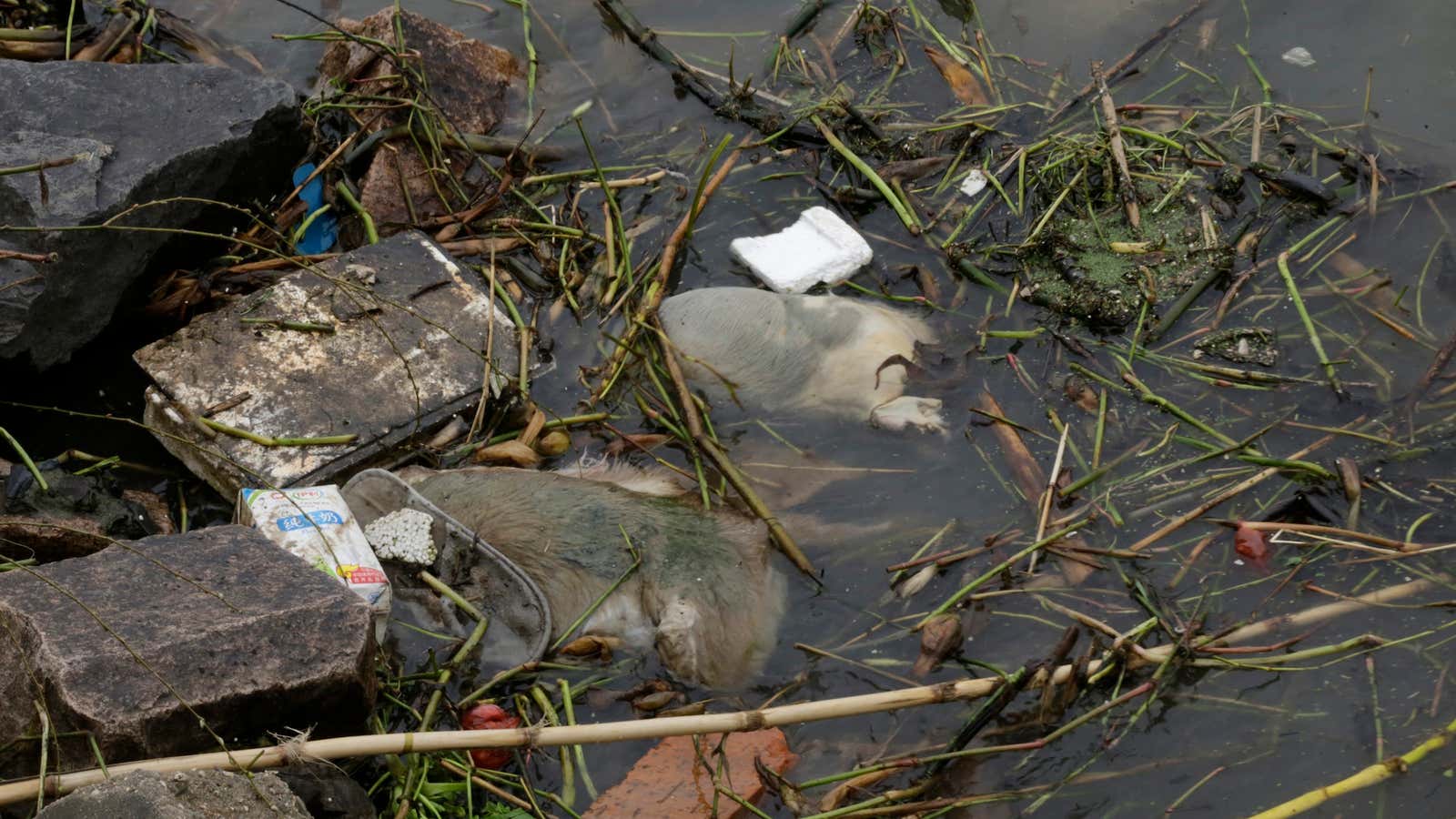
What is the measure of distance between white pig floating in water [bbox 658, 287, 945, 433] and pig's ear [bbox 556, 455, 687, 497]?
36 centimetres

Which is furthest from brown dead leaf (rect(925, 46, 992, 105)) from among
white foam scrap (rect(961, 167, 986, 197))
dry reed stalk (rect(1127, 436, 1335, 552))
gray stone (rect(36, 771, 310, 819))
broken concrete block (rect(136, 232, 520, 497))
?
gray stone (rect(36, 771, 310, 819))

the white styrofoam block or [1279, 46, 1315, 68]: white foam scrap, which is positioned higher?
[1279, 46, 1315, 68]: white foam scrap

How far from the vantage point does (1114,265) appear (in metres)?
4.15

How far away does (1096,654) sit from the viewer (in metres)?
3.14

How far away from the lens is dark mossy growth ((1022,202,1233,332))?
403cm

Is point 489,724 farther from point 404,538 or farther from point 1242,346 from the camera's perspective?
point 1242,346

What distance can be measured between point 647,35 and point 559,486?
89.3 inches

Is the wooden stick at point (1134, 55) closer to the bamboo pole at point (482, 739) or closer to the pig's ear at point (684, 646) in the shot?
the pig's ear at point (684, 646)

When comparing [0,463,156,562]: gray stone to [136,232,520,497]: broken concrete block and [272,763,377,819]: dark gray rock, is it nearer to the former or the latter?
[136,232,520,497]: broken concrete block

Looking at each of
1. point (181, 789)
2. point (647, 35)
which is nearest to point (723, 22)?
point (647, 35)

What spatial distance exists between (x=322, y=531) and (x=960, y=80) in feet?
9.74

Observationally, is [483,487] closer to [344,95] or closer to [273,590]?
[273,590]

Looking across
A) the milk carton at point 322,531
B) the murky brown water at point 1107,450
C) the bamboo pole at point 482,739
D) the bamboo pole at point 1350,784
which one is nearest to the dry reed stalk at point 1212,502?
the murky brown water at point 1107,450

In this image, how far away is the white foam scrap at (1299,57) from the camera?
4848 mm
